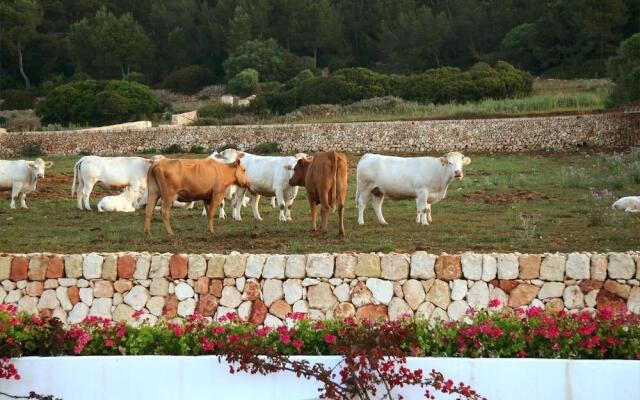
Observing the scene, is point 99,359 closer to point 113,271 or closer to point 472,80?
point 113,271

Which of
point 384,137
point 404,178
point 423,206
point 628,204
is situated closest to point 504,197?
point 628,204

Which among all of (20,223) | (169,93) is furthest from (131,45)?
(20,223)

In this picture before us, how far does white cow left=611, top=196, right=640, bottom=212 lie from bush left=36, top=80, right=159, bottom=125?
38113 millimetres

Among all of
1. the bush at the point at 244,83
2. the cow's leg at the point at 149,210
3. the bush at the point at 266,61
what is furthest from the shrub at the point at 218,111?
the cow's leg at the point at 149,210

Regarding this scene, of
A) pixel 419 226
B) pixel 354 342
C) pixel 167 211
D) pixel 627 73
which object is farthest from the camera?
pixel 627 73

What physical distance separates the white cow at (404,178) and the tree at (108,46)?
61963 mm

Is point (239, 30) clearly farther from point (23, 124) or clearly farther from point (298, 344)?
point (298, 344)

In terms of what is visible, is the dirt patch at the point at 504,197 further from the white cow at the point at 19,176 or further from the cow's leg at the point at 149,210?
the white cow at the point at 19,176

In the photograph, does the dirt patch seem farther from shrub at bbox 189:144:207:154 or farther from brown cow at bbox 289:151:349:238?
shrub at bbox 189:144:207:154

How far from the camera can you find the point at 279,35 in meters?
87.7

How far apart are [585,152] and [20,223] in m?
21.7

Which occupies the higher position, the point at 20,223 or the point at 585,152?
the point at 20,223

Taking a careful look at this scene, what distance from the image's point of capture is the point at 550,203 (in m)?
24.5

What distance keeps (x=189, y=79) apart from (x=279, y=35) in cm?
1053
